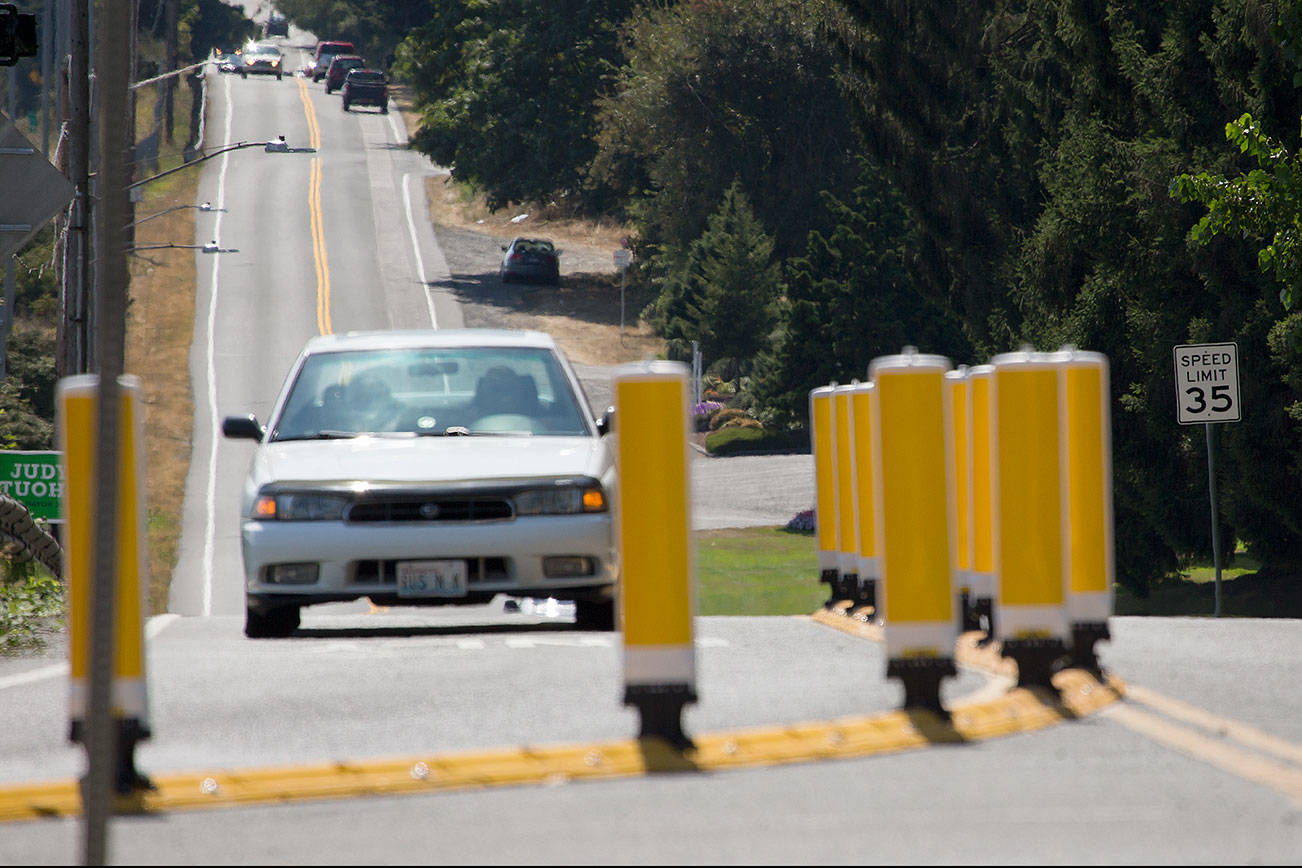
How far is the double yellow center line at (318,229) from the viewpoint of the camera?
5927 centimetres

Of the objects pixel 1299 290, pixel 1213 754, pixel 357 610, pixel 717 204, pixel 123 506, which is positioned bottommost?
pixel 357 610

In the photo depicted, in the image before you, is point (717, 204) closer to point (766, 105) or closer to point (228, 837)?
point (766, 105)

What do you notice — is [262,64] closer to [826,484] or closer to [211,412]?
[211,412]

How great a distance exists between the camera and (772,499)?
45.8 metres

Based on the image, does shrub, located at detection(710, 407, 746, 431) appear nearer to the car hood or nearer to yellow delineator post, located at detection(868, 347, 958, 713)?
the car hood

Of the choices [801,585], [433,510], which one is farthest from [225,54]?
[433,510]

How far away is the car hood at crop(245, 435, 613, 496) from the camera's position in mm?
9688

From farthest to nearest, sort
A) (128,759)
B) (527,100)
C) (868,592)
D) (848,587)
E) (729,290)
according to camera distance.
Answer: (527,100), (729,290), (848,587), (868,592), (128,759)

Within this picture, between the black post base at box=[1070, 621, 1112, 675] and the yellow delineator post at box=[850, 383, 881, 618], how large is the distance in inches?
114

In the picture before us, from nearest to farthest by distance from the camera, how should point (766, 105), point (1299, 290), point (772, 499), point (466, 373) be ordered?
point (466, 373) < point (1299, 290) < point (772, 499) < point (766, 105)

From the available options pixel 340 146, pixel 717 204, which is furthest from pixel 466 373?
pixel 340 146

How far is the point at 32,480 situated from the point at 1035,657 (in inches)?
680

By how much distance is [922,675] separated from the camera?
604 cm

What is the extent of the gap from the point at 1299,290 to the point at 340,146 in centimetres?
7669
